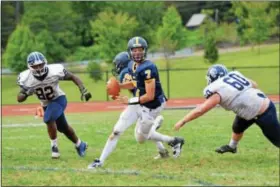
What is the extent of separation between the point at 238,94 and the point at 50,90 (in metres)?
3.20

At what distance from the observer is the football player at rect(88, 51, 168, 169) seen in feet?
25.1

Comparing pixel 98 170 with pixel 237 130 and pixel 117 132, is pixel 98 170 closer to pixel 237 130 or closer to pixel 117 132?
pixel 117 132

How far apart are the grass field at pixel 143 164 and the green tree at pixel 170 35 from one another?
3450 centimetres

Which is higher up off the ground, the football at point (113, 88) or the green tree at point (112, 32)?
the football at point (113, 88)

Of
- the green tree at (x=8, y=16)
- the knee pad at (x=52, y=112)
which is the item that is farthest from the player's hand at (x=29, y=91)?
the green tree at (x=8, y=16)

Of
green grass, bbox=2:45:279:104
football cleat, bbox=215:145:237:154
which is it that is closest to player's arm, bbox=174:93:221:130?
football cleat, bbox=215:145:237:154

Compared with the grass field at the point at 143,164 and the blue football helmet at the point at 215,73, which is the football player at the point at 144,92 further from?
the blue football helmet at the point at 215,73

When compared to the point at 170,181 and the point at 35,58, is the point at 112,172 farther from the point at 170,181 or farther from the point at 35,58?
the point at 35,58

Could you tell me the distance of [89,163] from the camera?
802cm

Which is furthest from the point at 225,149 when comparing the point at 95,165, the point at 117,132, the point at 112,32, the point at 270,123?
the point at 112,32

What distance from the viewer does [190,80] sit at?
37656 millimetres

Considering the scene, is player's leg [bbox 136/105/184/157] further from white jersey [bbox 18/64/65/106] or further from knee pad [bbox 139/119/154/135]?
white jersey [bbox 18/64/65/106]

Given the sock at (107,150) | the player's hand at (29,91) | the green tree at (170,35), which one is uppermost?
the player's hand at (29,91)

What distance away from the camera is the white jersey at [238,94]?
7.16 meters
